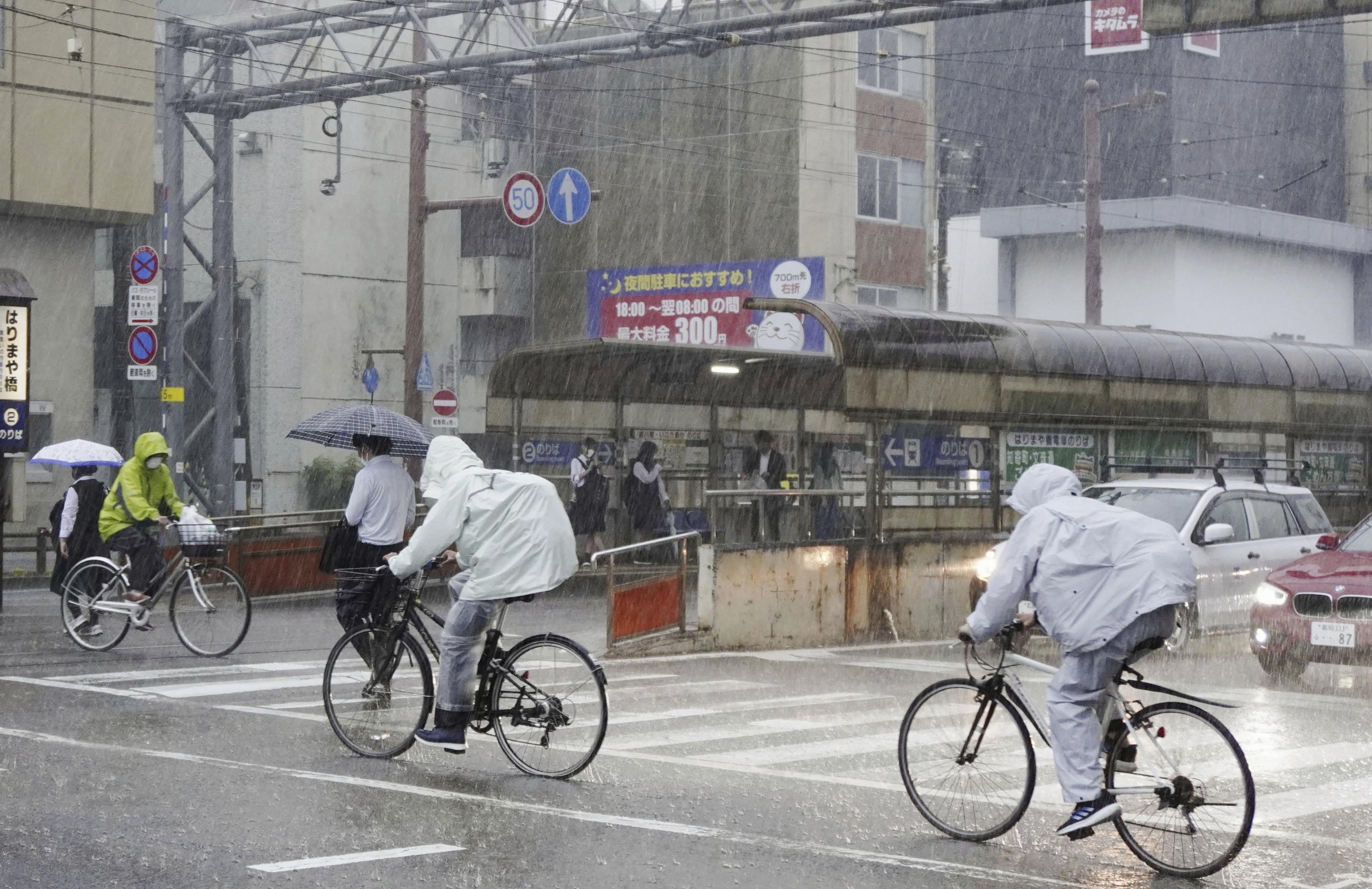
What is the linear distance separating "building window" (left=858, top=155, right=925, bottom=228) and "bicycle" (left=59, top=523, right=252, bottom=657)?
27163 mm

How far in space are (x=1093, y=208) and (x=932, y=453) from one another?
13.4 meters

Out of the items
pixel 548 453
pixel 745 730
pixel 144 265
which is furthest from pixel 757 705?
pixel 144 265

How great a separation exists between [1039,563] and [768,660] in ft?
28.1

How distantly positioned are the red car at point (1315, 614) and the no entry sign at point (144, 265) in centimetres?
1767

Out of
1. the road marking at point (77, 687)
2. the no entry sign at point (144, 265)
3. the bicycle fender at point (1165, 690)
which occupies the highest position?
the no entry sign at point (144, 265)

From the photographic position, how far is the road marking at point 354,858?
6.92m

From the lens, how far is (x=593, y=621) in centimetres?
1880

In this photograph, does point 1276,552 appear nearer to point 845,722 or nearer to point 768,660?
point 768,660

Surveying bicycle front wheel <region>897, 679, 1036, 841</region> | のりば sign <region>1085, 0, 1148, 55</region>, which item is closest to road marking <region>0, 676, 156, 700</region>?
bicycle front wheel <region>897, 679, 1036, 841</region>

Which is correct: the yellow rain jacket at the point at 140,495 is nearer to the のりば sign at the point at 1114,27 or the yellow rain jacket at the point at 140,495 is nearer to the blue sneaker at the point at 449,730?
the blue sneaker at the point at 449,730

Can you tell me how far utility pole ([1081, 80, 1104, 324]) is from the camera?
1232 inches

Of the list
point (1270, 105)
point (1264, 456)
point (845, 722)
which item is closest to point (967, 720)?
point (845, 722)

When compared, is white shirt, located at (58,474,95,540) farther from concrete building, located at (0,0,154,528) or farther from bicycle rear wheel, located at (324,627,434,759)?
concrete building, located at (0,0,154,528)

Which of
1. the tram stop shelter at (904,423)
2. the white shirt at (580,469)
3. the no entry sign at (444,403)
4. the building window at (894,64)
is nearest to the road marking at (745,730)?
the tram stop shelter at (904,423)
